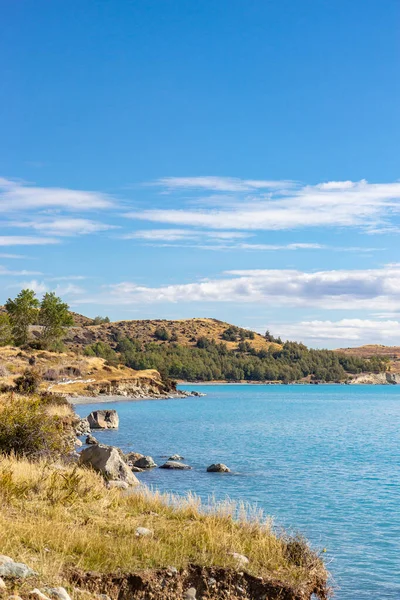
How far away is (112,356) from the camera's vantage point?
16125 cm

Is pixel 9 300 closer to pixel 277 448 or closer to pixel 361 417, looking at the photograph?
pixel 361 417

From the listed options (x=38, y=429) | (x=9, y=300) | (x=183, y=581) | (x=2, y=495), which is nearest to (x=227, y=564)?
(x=183, y=581)

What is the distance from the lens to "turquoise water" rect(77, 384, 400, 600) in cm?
1831

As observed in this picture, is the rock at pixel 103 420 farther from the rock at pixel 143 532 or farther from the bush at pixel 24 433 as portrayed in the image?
the rock at pixel 143 532

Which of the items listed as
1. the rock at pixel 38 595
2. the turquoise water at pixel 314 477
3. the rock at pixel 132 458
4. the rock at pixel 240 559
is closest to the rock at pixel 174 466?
the turquoise water at pixel 314 477

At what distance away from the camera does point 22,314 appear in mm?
124000

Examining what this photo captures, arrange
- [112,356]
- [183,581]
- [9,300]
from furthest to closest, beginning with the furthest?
[112,356] → [9,300] → [183,581]

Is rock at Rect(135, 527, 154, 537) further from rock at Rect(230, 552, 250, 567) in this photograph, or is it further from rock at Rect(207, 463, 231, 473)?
rock at Rect(207, 463, 231, 473)

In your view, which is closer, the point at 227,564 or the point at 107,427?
the point at 227,564

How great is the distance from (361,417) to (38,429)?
70.1m

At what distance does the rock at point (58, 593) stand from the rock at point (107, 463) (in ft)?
43.7

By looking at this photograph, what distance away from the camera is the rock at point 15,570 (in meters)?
9.30

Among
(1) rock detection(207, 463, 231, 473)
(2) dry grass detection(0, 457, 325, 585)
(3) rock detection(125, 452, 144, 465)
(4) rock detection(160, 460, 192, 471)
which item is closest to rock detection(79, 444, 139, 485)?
(2) dry grass detection(0, 457, 325, 585)

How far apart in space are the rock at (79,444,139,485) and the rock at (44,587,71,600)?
13.3 meters
